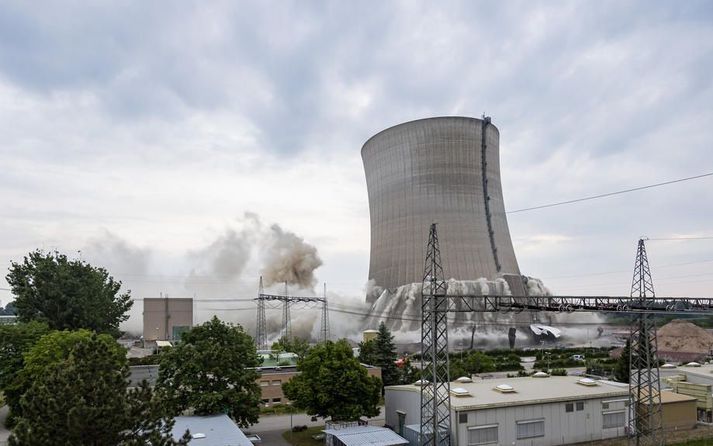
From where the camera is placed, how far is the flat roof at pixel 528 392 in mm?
18297

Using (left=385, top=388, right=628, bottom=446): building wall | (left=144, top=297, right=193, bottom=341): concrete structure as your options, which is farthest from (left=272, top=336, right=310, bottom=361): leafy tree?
(left=385, top=388, right=628, bottom=446): building wall

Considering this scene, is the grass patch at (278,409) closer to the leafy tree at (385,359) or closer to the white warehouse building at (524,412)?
the white warehouse building at (524,412)

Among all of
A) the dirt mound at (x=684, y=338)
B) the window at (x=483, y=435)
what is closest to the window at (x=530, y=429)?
the window at (x=483, y=435)

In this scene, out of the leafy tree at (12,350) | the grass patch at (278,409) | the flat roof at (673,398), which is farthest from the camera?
the grass patch at (278,409)

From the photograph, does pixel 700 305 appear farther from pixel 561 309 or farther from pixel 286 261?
pixel 286 261

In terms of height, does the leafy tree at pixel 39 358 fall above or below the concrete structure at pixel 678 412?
above

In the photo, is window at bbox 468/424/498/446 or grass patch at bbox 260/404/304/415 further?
grass patch at bbox 260/404/304/415

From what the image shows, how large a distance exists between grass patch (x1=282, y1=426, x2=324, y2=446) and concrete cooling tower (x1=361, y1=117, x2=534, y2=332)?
838 inches

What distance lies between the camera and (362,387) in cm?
2031

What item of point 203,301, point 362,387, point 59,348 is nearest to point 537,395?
point 362,387

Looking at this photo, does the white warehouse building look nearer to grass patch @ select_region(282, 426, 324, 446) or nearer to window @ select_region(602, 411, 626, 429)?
window @ select_region(602, 411, 626, 429)

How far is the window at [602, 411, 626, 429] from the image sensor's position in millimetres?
20234

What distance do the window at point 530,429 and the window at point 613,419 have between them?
119 inches

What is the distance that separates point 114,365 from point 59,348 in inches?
426
